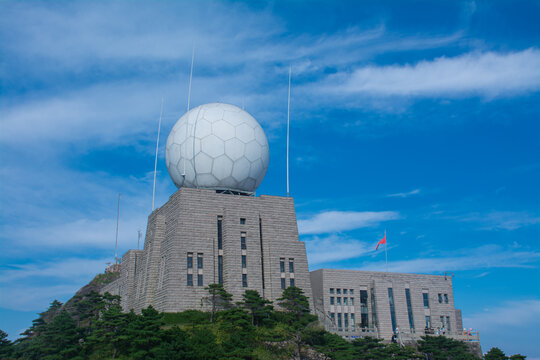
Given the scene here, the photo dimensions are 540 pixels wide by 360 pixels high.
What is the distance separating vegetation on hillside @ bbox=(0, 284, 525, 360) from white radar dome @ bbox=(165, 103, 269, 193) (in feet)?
30.7

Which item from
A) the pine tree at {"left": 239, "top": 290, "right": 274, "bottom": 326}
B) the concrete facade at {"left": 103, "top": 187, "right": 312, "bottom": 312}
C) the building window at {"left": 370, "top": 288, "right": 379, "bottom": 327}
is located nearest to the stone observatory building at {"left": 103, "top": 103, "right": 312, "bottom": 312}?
the concrete facade at {"left": 103, "top": 187, "right": 312, "bottom": 312}

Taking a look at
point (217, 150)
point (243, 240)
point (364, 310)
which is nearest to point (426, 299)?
point (364, 310)

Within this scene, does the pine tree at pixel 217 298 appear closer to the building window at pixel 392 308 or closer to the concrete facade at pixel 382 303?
the concrete facade at pixel 382 303

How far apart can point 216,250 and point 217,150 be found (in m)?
7.93

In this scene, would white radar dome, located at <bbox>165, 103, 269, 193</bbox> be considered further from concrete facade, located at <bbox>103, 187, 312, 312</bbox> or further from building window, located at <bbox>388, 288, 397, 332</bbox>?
building window, located at <bbox>388, 288, 397, 332</bbox>

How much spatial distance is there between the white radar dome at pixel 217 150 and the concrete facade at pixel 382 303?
11909mm

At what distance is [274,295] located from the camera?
1607 inches

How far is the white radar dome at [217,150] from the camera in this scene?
140 feet

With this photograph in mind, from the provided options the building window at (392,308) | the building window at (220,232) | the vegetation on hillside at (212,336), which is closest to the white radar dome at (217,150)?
the building window at (220,232)

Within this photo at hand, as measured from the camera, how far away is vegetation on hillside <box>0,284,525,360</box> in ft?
102

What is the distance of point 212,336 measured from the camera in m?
33.5

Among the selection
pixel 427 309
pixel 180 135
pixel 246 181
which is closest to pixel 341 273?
pixel 427 309

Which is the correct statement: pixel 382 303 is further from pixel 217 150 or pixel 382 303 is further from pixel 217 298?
pixel 217 150

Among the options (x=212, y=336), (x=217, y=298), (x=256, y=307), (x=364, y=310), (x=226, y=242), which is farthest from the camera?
(x=364, y=310)
